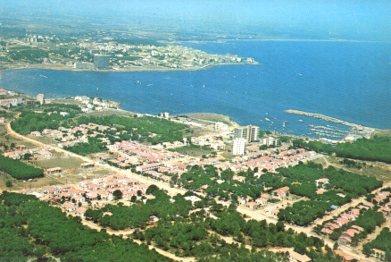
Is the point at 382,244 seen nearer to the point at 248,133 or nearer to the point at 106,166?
the point at 106,166

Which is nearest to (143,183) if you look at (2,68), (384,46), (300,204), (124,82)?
(300,204)

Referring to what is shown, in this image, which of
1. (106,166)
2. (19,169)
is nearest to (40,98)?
(106,166)

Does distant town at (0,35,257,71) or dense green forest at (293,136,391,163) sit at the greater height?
distant town at (0,35,257,71)

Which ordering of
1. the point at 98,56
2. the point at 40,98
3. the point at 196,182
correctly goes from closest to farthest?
the point at 196,182, the point at 40,98, the point at 98,56

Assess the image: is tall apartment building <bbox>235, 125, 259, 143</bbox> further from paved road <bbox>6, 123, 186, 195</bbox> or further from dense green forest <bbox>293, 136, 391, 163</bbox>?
paved road <bbox>6, 123, 186, 195</bbox>

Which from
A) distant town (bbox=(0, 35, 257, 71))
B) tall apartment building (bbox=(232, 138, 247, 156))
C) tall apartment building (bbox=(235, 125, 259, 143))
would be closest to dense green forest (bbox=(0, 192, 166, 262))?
tall apartment building (bbox=(232, 138, 247, 156))
